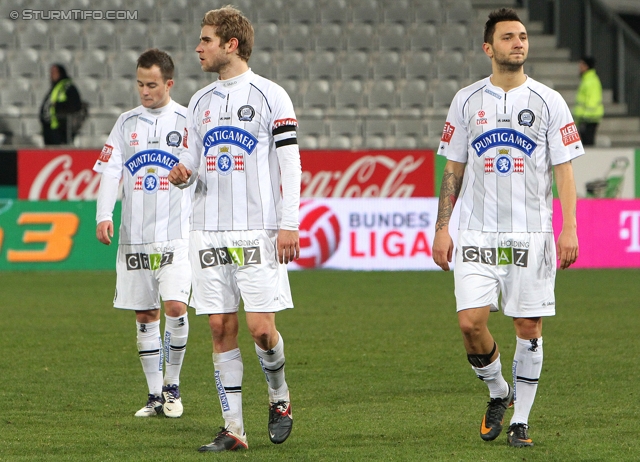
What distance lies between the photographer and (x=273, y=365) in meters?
5.39

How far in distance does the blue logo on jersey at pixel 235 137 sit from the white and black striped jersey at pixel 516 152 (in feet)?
3.54

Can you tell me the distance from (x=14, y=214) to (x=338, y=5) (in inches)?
370

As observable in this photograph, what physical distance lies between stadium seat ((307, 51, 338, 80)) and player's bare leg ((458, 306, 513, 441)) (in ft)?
55.3

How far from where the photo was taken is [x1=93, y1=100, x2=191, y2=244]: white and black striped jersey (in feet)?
21.6

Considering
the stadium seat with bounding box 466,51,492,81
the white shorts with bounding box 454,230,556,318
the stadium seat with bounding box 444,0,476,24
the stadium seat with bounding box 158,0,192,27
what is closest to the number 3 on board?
the stadium seat with bounding box 158,0,192,27

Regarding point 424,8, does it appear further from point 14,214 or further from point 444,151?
point 444,151

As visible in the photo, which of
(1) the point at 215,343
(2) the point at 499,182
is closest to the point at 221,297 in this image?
(1) the point at 215,343

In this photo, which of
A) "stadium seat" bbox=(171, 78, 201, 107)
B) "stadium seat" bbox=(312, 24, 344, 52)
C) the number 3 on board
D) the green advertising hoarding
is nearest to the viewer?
the green advertising hoarding

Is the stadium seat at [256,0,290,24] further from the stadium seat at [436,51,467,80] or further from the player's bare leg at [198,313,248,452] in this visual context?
the player's bare leg at [198,313,248,452]

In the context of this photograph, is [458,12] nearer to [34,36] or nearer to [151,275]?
[34,36]

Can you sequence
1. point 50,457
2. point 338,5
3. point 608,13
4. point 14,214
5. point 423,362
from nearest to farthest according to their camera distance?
point 50,457 → point 423,362 → point 14,214 → point 608,13 → point 338,5

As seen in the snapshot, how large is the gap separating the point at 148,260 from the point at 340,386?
5.52ft

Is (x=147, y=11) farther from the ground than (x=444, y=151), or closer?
farther from the ground

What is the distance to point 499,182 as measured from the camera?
538 cm
